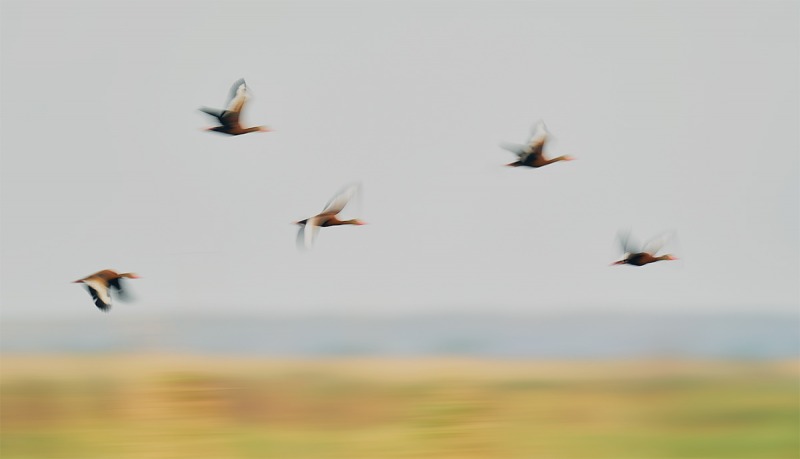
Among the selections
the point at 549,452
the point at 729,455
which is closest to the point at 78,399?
the point at 549,452

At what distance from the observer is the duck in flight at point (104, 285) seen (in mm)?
8188

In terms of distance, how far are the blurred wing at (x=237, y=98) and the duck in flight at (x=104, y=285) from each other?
1129mm

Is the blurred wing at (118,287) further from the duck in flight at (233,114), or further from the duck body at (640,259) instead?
the duck body at (640,259)

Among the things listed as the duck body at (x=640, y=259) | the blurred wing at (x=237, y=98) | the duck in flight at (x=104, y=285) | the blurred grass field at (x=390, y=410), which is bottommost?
the blurred grass field at (x=390, y=410)

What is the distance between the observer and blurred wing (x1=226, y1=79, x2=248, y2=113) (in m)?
8.24

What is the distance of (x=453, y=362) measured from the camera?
10047 millimetres

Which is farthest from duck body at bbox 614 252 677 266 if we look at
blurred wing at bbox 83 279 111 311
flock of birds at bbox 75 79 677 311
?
blurred wing at bbox 83 279 111 311

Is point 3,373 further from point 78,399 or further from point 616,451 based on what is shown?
point 616,451

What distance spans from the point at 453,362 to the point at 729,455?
6.63 ft

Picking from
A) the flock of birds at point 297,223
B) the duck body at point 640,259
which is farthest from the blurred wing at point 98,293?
the duck body at point 640,259

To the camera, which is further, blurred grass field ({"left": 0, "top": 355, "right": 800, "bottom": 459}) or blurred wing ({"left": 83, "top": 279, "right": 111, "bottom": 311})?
blurred grass field ({"left": 0, "top": 355, "right": 800, "bottom": 459})

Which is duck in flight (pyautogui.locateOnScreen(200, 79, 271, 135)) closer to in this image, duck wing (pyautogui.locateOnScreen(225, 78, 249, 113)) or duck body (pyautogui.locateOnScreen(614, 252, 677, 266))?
duck wing (pyautogui.locateOnScreen(225, 78, 249, 113))

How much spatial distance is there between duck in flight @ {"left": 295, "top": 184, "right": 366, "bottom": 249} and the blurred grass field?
48.2 inches

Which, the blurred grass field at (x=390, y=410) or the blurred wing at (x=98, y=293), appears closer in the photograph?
the blurred wing at (x=98, y=293)
